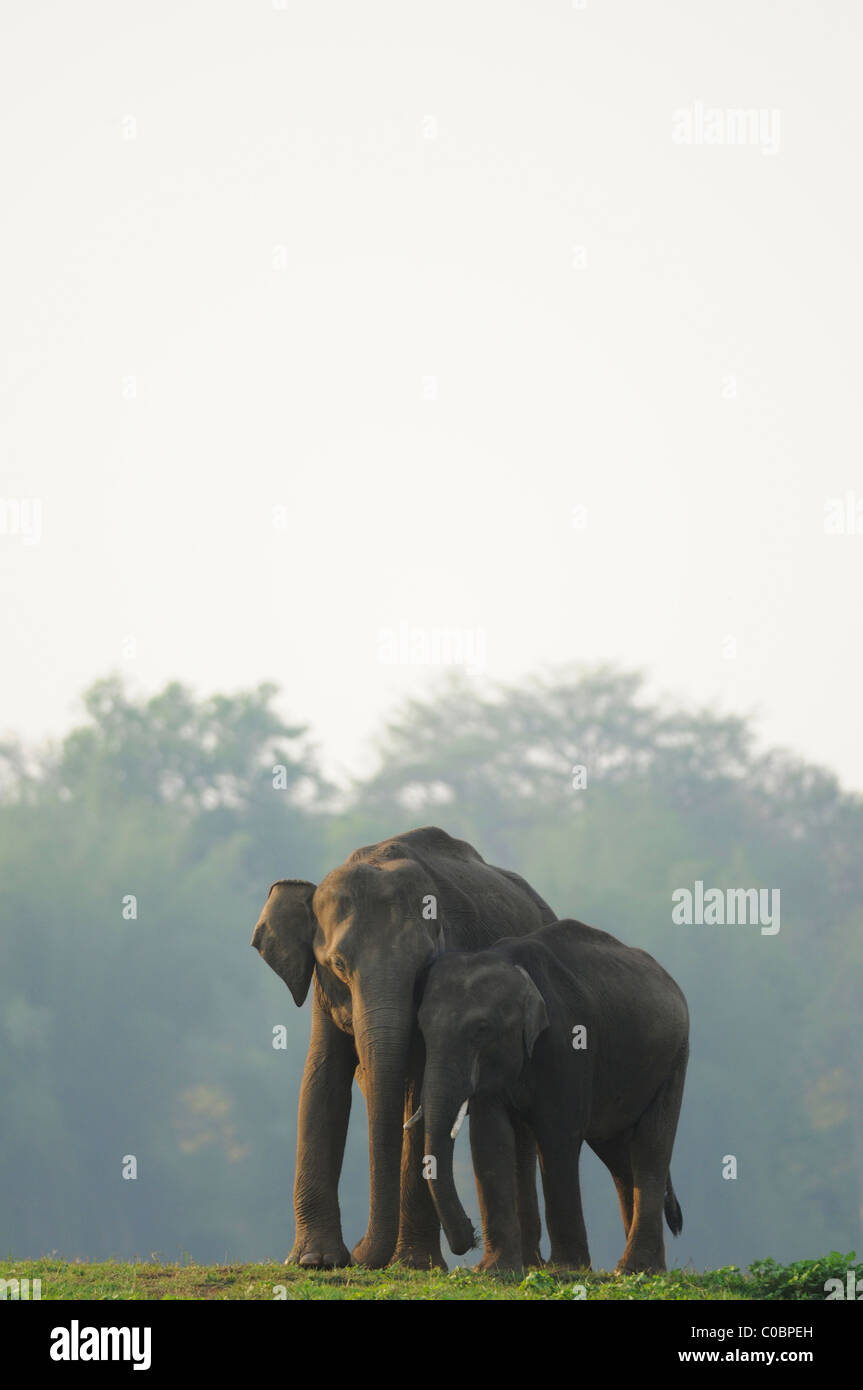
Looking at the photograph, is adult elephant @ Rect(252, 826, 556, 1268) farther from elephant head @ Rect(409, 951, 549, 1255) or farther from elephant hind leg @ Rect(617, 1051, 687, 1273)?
elephant hind leg @ Rect(617, 1051, 687, 1273)

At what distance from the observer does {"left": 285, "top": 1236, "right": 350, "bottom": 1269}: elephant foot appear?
1269 centimetres

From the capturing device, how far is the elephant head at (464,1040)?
39.4 ft

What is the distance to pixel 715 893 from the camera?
56719 millimetres

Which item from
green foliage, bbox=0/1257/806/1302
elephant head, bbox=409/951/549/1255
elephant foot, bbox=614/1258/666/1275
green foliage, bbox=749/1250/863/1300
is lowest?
elephant foot, bbox=614/1258/666/1275

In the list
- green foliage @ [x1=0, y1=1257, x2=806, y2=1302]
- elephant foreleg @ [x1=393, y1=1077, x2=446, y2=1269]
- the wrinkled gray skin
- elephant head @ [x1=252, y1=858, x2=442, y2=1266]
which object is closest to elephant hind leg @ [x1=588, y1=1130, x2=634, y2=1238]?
the wrinkled gray skin

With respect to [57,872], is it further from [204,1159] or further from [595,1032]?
[595,1032]

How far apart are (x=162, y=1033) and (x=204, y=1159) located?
3.73 meters

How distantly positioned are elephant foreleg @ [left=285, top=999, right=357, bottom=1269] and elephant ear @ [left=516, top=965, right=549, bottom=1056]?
162 centimetres

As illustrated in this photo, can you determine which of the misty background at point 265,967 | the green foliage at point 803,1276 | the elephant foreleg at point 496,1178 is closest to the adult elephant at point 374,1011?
the elephant foreleg at point 496,1178

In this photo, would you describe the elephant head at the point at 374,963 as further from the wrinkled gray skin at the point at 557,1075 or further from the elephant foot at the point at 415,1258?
the elephant foot at the point at 415,1258

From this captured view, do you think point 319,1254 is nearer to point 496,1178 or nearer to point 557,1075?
point 496,1178

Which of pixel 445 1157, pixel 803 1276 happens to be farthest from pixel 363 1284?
pixel 803 1276

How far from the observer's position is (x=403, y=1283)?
457 inches
